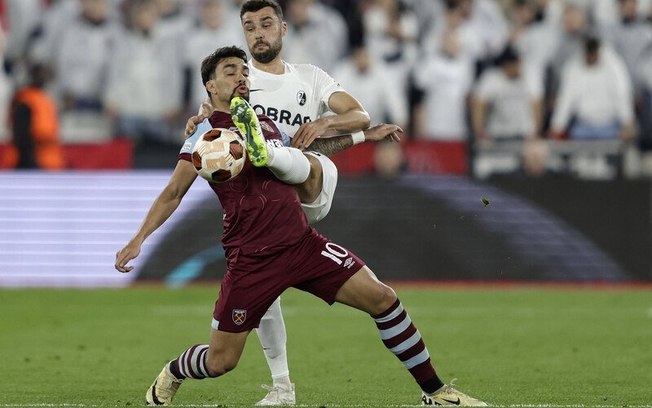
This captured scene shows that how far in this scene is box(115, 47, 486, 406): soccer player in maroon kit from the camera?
7.10 metres

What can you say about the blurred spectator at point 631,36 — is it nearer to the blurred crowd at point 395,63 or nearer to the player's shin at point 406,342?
the blurred crowd at point 395,63

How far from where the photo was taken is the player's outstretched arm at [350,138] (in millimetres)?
7566

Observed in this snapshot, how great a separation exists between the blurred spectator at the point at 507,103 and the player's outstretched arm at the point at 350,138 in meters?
9.46

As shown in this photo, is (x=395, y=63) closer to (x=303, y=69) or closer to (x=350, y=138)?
(x=303, y=69)

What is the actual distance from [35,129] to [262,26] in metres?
10.0

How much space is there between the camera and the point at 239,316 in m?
7.08

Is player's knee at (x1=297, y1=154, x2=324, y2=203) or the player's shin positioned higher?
player's knee at (x1=297, y1=154, x2=324, y2=203)

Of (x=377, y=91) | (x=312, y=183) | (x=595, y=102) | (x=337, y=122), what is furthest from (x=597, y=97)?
(x=312, y=183)

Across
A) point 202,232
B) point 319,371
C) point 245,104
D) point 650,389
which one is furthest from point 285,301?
point 245,104

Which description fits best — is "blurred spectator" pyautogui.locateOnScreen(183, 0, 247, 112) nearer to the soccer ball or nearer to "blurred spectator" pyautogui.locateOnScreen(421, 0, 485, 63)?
"blurred spectator" pyautogui.locateOnScreen(421, 0, 485, 63)

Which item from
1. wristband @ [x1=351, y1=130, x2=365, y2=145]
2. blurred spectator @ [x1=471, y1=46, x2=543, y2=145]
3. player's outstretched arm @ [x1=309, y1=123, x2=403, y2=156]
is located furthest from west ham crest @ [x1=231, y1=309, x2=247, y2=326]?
blurred spectator @ [x1=471, y1=46, x2=543, y2=145]

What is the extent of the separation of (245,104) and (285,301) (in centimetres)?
834

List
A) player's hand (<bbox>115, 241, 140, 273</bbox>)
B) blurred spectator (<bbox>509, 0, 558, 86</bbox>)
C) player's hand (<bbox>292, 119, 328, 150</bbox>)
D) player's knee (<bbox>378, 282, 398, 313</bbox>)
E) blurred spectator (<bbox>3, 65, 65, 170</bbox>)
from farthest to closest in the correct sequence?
blurred spectator (<bbox>509, 0, 558, 86</bbox>) < blurred spectator (<bbox>3, 65, 65, 170</bbox>) < player's hand (<bbox>292, 119, 328, 150</bbox>) < player's knee (<bbox>378, 282, 398, 313</bbox>) < player's hand (<bbox>115, 241, 140, 273</bbox>)

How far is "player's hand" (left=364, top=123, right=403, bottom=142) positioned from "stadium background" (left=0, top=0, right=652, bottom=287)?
8036mm
